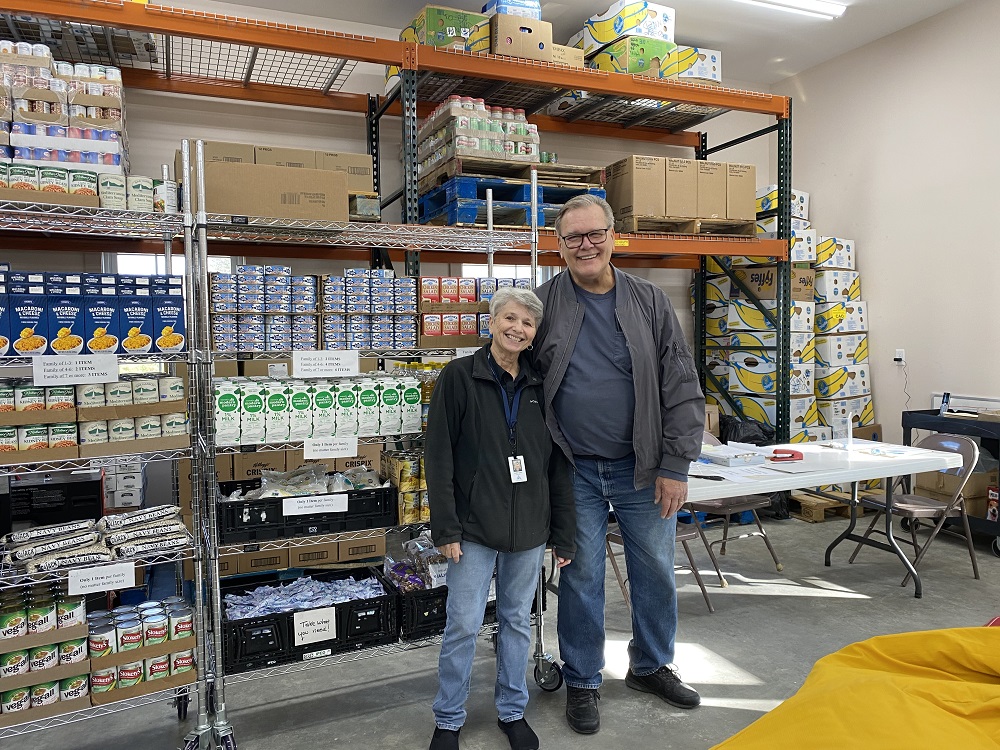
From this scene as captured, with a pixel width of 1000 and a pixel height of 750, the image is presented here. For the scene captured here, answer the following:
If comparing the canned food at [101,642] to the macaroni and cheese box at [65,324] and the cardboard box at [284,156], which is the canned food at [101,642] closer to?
the macaroni and cheese box at [65,324]

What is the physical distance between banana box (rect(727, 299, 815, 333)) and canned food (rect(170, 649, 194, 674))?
532 centimetres

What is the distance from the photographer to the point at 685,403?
2889mm

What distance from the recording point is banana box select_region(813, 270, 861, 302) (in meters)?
6.74

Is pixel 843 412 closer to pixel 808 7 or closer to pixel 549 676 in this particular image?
pixel 808 7

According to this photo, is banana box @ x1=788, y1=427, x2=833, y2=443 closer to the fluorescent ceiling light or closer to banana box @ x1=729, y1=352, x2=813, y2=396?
banana box @ x1=729, y1=352, x2=813, y2=396

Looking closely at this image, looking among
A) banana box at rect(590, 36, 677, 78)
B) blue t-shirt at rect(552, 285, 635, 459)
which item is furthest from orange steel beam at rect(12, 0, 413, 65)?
blue t-shirt at rect(552, 285, 635, 459)

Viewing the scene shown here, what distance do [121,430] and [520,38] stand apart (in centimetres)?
387

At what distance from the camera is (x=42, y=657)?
2.56m

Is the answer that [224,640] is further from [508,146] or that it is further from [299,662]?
[508,146]

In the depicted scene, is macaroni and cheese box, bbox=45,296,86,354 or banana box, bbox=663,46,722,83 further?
banana box, bbox=663,46,722,83

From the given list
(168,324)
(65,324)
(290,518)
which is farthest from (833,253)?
(65,324)

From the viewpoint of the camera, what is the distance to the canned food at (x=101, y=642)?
8.71ft

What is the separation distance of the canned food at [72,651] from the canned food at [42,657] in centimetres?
2

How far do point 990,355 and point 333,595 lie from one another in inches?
216
